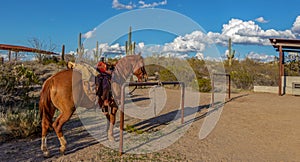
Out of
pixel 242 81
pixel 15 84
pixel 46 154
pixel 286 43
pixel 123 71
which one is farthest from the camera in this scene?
pixel 242 81

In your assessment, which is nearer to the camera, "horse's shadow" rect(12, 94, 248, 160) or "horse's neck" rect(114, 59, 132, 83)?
"horse's shadow" rect(12, 94, 248, 160)

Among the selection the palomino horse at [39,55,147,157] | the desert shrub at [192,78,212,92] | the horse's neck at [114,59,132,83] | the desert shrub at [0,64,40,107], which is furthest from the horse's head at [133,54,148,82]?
the desert shrub at [192,78,212,92]

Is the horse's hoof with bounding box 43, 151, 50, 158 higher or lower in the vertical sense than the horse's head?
lower

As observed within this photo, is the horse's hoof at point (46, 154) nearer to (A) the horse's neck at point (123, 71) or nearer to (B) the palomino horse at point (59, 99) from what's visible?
(B) the palomino horse at point (59, 99)

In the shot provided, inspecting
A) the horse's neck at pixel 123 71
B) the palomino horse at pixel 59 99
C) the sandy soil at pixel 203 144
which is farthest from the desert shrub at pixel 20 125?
the horse's neck at pixel 123 71

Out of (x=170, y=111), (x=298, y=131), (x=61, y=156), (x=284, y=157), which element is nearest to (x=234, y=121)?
(x=298, y=131)

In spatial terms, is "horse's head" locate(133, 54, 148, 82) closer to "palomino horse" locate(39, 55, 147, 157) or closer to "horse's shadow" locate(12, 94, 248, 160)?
"palomino horse" locate(39, 55, 147, 157)

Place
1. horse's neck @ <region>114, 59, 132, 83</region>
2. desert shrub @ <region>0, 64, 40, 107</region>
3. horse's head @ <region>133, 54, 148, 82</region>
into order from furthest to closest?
1. desert shrub @ <region>0, 64, 40, 107</region>
2. horse's head @ <region>133, 54, 148, 82</region>
3. horse's neck @ <region>114, 59, 132, 83</region>

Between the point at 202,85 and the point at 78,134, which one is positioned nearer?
the point at 78,134

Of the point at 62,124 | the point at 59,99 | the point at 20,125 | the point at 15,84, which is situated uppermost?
the point at 15,84

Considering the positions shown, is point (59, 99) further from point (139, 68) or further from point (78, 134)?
point (139, 68)

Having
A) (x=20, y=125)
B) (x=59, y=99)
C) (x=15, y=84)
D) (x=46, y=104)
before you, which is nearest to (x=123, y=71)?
(x=59, y=99)

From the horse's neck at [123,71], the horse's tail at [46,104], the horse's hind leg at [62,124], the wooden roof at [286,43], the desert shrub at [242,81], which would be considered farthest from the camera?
the desert shrub at [242,81]

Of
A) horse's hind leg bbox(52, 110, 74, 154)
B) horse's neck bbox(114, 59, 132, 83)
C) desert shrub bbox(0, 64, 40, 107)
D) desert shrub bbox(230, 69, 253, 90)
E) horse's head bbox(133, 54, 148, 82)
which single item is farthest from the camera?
desert shrub bbox(230, 69, 253, 90)
